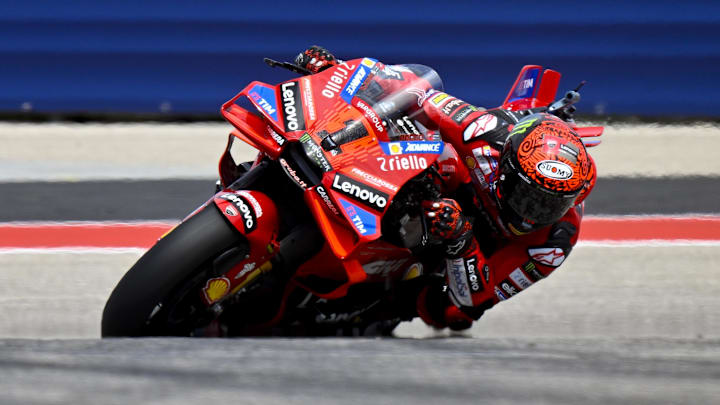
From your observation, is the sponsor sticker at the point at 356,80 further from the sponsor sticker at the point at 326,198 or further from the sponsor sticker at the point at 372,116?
the sponsor sticker at the point at 326,198

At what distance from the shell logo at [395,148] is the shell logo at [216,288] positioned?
0.68 metres

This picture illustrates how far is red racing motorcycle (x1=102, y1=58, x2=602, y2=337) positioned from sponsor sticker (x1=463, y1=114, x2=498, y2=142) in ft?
0.44

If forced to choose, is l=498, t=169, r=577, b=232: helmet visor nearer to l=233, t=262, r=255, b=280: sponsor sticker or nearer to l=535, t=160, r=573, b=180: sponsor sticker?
l=535, t=160, r=573, b=180: sponsor sticker

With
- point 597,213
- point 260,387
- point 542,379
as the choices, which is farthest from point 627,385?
point 597,213

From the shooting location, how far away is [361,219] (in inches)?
107

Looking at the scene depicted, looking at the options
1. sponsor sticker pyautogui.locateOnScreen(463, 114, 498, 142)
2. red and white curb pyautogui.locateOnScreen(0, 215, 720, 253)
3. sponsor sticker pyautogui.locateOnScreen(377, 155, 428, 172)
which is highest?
sponsor sticker pyautogui.locateOnScreen(377, 155, 428, 172)

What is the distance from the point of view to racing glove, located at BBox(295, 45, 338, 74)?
338cm

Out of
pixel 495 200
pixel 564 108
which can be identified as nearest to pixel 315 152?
pixel 495 200

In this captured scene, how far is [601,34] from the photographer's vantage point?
7121mm

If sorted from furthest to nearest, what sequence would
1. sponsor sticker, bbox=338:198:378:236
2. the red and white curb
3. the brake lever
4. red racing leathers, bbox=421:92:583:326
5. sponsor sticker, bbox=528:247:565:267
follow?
the red and white curb
the brake lever
sponsor sticker, bbox=528:247:565:267
red racing leathers, bbox=421:92:583:326
sponsor sticker, bbox=338:198:378:236

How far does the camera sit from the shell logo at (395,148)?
9.37 ft

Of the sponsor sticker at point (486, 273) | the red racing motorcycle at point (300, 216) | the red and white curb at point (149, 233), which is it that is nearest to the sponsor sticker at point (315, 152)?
the red racing motorcycle at point (300, 216)

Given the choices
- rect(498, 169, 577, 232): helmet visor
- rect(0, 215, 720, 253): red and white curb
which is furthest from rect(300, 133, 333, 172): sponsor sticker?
rect(0, 215, 720, 253): red and white curb

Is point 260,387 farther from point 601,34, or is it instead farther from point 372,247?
point 601,34
